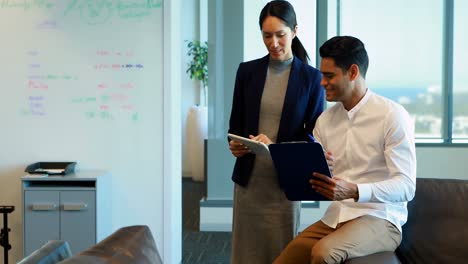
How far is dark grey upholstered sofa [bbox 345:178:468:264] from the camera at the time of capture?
2.56 m

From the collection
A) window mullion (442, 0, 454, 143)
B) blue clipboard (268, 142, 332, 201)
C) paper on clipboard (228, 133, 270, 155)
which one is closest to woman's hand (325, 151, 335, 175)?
blue clipboard (268, 142, 332, 201)

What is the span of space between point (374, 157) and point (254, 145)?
477 mm

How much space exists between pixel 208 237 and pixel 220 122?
106 centimetres

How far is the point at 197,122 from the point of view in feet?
26.8

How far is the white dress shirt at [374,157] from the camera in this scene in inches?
94.3

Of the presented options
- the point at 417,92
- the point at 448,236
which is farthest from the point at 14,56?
the point at 417,92

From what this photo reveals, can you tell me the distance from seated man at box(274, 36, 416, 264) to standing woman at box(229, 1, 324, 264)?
20 cm

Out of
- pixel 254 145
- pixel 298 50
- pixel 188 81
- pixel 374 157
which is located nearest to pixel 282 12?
pixel 298 50

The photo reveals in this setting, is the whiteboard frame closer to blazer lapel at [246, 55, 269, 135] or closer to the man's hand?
blazer lapel at [246, 55, 269, 135]

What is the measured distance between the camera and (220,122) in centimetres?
578

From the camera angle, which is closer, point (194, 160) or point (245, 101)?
point (245, 101)

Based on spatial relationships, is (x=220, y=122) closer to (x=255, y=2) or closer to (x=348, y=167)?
(x=255, y=2)

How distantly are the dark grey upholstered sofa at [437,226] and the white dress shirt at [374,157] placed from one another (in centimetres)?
12

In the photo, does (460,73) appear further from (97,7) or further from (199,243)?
(97,7)
